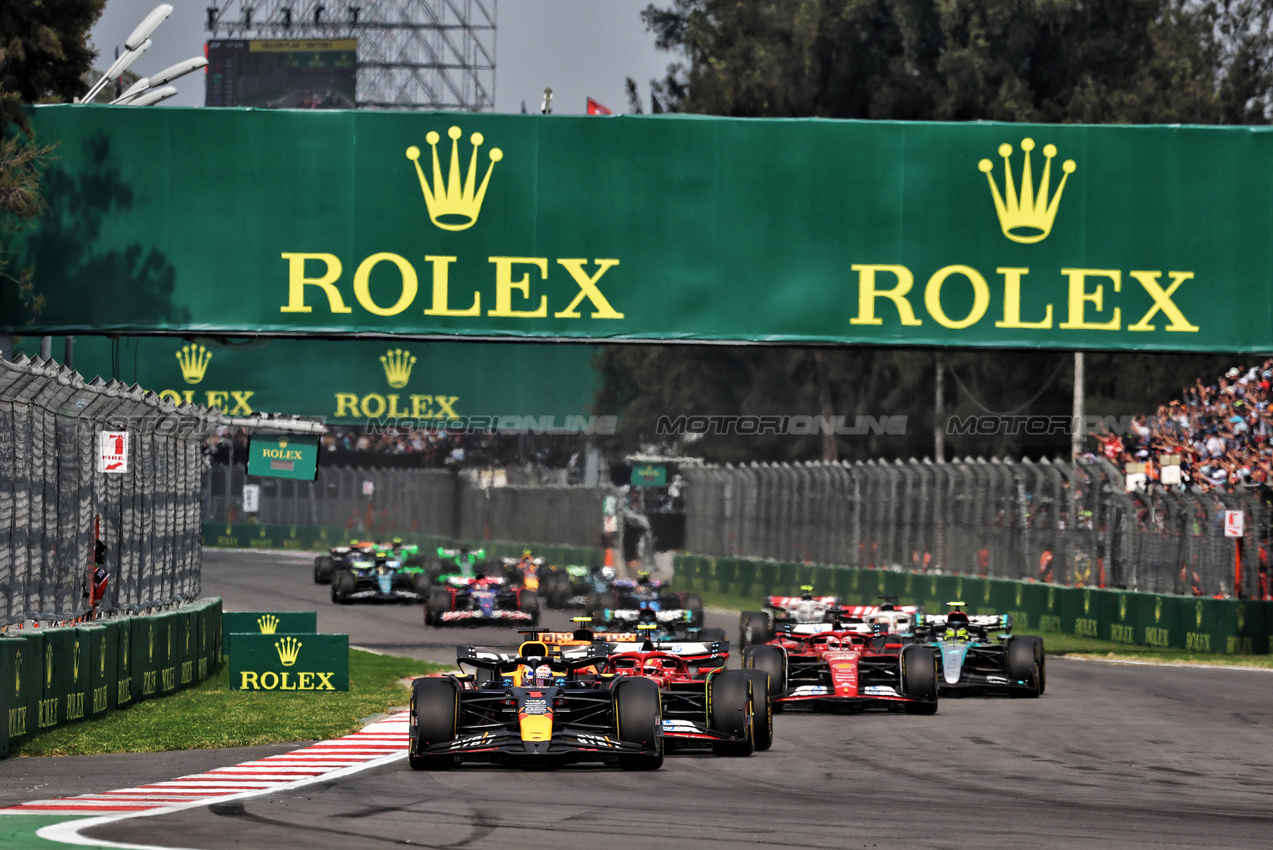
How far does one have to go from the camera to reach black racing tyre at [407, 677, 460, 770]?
12930 mm

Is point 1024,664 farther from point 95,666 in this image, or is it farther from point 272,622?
point 95,666

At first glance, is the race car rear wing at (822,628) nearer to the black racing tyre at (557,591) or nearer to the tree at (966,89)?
the black racing tyre at (557,591)

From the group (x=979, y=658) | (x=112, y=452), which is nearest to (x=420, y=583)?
(x=979, y=658)

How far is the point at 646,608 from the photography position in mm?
20531

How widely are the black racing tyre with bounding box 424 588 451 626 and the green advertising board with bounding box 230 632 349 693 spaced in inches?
448

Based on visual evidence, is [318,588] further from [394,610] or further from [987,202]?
[987,202]

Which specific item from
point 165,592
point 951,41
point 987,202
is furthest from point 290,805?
point 951,41

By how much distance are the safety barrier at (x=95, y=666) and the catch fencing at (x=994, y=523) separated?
13956 millimetres

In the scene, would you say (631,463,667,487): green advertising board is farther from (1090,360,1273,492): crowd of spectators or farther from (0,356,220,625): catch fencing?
(0,356,220,625): catch fencing

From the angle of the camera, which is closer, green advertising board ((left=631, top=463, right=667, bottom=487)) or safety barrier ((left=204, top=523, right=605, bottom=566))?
green advertising board ((left=631, top=463, right=667, bottom=487))

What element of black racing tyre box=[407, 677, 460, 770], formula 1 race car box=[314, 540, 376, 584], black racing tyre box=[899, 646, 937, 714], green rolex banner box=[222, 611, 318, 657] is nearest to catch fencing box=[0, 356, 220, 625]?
green rolex banner box=[222, 611, 318, 657]

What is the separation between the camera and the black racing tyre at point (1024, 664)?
1983 cm

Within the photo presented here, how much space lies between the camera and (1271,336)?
2025 centimetres

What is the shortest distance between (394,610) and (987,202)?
19.1 m
